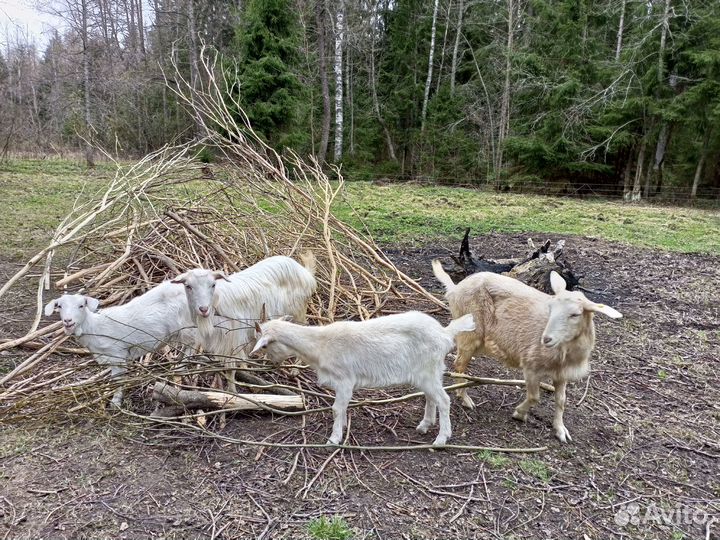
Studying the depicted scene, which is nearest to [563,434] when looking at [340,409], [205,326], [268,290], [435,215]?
[340,409]

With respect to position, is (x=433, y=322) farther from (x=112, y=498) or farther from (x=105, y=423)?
(x=105, y=423)

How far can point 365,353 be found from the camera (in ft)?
10.00

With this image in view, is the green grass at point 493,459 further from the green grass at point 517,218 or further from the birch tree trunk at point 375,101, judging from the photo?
the birch tree trunk at point 375,101

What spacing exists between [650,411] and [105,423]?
13.2 feet

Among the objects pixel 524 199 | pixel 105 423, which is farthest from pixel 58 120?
pixel 105 423

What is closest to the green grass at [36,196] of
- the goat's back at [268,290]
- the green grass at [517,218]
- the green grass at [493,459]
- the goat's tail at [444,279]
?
the goat's back at [268,290]

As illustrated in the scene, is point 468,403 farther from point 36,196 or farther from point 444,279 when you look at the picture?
point 36,196

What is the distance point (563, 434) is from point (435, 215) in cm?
932

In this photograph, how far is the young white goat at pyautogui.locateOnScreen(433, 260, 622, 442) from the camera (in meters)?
3.17

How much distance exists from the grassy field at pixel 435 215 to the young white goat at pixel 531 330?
139 inches

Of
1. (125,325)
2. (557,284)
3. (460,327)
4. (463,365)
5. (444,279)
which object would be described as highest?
(557,284)

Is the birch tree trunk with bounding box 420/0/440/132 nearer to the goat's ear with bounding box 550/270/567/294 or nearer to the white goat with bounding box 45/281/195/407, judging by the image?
the goat's ear with bounding box 550/270/567/294

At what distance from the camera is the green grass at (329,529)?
8.12 ft

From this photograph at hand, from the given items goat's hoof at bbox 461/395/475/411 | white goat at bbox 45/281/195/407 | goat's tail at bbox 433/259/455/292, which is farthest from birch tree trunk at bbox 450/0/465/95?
white goat at bbox 45/281/195/407
